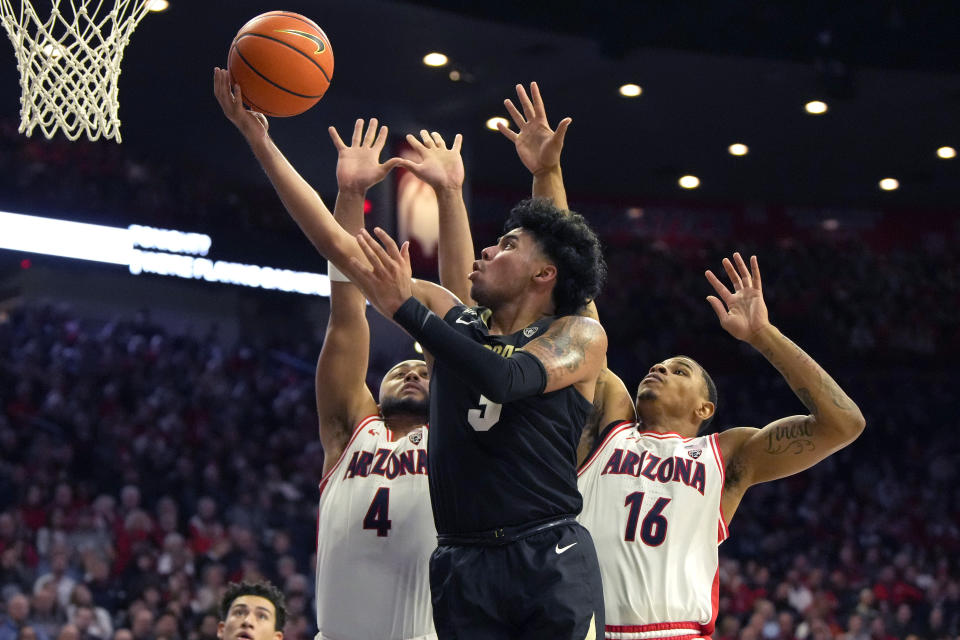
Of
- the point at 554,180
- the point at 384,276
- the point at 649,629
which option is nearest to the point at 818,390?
the point at 649,629

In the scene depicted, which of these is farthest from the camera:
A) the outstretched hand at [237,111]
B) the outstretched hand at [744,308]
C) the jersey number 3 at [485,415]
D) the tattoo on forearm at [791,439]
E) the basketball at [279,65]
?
the tattoo on forearm at [791,439]

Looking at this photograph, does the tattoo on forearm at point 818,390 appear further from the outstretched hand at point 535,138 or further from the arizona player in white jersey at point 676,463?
the outstretched hand at point 535,138

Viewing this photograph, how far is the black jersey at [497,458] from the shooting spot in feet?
9.78

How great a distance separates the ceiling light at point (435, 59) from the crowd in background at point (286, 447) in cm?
343

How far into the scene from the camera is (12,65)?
542 inches

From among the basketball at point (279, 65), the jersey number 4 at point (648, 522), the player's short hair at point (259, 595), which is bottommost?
the player's short hair at point (259, 595)

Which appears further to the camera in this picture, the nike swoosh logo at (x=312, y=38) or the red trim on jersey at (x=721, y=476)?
the red trim on jersey at (x=721, y=476)

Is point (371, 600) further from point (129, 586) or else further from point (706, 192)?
point (706, 192)

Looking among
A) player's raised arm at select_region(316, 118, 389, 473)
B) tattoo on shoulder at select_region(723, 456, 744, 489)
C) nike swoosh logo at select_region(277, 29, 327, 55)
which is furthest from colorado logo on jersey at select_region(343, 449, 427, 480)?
nike swoosh logo at select_region(277, 29, 327, 55)

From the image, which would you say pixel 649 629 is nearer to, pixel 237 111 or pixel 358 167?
pixel 358 167

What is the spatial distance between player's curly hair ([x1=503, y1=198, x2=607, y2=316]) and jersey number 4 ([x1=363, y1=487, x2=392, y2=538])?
4.01 ft

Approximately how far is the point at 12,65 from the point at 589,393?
40.5 feet

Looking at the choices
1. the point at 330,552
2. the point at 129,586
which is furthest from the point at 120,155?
the point at 330,552

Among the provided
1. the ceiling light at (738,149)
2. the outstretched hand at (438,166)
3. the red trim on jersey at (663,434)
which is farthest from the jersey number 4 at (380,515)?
the ceiling light at (738,149)
